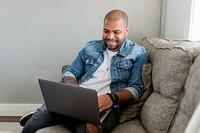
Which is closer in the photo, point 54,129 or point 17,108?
point 54,129

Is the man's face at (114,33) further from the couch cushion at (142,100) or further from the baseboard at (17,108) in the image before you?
the baseboard at (17,108)

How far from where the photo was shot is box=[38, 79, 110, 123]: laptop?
1.44m

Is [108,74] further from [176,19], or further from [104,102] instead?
[176,19]

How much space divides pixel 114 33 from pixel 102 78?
0.34 m

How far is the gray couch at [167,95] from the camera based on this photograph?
1357 mm

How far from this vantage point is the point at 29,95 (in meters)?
2.84

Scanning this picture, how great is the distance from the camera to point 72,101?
59.7 inches

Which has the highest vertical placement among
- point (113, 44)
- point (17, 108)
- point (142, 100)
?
point (113, 44)

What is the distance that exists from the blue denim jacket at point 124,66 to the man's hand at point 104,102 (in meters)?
0.18

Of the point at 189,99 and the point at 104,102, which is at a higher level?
the point at 189,99

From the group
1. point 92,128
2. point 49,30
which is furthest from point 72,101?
point 49,30

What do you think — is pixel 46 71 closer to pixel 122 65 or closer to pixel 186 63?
pixel 122 65

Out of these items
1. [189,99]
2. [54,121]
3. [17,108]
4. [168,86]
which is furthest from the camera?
[17,108]

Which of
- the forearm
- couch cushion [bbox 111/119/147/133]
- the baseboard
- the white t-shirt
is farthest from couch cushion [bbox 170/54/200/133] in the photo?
the baseboard
